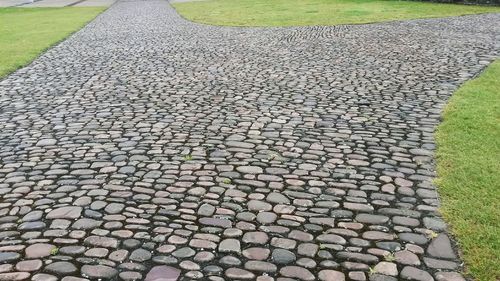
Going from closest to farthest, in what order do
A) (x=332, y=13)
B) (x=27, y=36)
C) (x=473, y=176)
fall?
1. (x=473, y=176)
2. (x=27, y=36)
3. (x=332, y=13)

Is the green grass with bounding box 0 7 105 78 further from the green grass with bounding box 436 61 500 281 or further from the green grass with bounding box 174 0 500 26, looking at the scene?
the green grass with bounding box 436 61 500 281

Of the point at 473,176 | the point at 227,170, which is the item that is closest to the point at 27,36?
the point at 227,170

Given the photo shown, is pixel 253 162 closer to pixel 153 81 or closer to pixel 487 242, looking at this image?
pixel 487 242

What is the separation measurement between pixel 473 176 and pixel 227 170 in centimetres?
303

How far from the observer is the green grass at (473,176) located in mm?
4734

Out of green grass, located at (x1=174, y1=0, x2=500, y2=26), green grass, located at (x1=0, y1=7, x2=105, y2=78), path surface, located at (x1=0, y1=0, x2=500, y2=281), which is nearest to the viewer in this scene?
path surface, located at (x1=0, y1=0, x2=500, y2=281)

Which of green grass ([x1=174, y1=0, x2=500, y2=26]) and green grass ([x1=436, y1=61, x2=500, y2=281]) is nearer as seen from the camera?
green grass ([x1=436, y1=61, x2=500, y2=281])

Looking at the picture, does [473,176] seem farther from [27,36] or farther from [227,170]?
[27,36]

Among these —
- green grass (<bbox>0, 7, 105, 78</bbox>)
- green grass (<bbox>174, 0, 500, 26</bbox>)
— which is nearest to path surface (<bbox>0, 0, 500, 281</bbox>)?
green grass (<bbox>0, 7, 105, 78</bbox>)

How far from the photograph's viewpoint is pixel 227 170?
21.6 feet

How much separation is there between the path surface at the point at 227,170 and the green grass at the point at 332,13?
11088 millimetres

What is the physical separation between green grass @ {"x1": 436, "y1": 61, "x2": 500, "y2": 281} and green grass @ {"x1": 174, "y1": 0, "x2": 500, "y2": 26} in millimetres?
14994

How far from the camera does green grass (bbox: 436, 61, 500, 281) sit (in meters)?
4.73

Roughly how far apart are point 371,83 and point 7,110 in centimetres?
743
